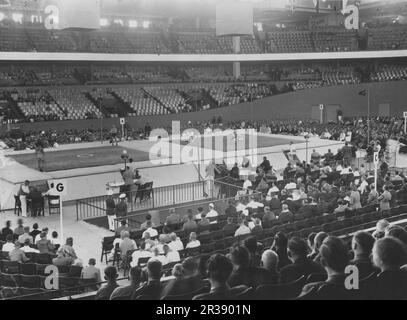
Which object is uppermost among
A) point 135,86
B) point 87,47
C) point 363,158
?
point 87,47

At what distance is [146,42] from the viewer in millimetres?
45062

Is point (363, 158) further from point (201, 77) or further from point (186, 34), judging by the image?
point (186, 34)

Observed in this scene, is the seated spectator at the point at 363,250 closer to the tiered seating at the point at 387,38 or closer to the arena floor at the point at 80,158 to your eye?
the arena floor at the point at 80,158

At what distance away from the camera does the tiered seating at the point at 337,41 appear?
4859 cm

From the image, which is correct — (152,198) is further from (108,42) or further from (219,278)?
(108,42)

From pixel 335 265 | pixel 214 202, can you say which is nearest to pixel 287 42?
pixel 214 202

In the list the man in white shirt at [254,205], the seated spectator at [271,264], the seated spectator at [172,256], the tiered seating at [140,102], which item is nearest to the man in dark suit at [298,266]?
the seated spectator at [271,264]

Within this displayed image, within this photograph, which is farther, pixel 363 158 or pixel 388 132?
pixel 388 132

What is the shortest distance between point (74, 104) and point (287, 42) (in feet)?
68.1

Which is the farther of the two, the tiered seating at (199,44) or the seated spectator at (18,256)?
the tiered seating at (199,44)

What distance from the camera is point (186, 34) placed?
4756cm

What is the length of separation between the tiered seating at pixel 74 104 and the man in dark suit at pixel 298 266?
32034mm
